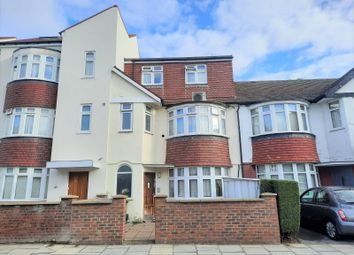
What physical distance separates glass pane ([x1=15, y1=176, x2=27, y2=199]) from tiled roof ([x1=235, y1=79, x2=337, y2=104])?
1204 cm

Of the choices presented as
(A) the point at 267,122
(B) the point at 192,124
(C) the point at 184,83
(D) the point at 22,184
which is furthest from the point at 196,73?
(D) the point at 22,184

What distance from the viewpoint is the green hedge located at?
7781mm

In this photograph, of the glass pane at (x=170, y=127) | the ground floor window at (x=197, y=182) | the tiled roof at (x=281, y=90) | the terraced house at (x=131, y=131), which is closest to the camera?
the terraced house at (x=131, y=131)

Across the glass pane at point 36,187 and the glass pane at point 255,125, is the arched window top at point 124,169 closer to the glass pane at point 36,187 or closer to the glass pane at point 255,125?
the glass pane at point 36,187

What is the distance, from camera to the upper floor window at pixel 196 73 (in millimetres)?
15828

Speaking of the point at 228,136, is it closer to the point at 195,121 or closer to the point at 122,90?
the point at 195,121

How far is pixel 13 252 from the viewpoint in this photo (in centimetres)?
709

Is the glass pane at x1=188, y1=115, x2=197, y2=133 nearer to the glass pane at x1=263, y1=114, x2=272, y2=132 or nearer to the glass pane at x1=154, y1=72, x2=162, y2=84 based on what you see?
the glass pane at x1=154, y1=72, x2=162, y2=84

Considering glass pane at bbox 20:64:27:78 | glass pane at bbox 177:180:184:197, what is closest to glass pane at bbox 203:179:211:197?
glass pane at bbox 177:180:184:197

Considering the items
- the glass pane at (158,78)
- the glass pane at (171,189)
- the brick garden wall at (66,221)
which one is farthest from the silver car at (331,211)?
the glass pane at (158,78)

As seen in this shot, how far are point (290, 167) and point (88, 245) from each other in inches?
402

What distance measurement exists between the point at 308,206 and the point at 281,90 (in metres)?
8.29

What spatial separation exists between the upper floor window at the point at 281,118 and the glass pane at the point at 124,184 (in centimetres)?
730

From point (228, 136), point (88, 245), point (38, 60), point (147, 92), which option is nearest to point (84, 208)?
point (88, 245)
